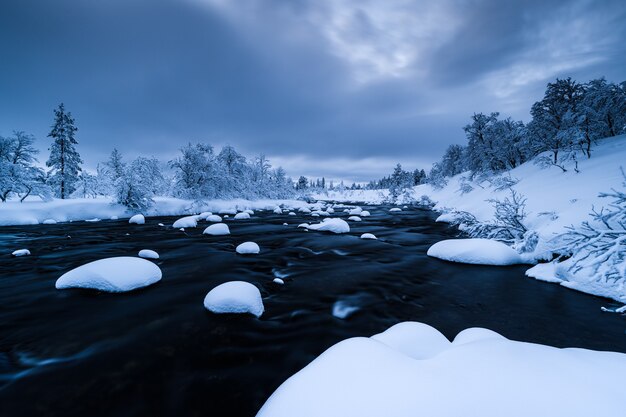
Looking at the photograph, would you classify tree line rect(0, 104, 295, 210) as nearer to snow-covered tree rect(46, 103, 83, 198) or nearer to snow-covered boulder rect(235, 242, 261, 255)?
snow-covered tree rect(46, 103, 83, 198)

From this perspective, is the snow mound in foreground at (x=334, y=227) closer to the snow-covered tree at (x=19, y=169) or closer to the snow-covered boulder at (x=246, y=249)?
the snow-covered boulder at (x=246, y=249)

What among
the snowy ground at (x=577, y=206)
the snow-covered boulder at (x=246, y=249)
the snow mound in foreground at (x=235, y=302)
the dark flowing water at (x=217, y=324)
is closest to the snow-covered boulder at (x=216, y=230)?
the snow-covered boulder at (x=246, y=249)

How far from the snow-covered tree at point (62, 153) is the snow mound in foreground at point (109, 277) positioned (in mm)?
28748

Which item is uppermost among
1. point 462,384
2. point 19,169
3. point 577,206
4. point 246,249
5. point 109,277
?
point 19,169

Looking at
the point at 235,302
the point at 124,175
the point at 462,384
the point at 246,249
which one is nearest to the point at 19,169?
the point at 124,175

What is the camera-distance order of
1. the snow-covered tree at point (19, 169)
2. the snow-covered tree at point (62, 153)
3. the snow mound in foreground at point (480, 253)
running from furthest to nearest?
1. the snow-covered tree at point (62, 153)
2. the snow-covered tree at point (19, 169)
3. the snow mound in foreground at point (480, 253)

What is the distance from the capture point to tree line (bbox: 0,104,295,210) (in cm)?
1856

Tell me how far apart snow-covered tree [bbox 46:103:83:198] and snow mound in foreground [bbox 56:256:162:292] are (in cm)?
2875

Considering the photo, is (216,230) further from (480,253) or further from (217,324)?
(480,253)

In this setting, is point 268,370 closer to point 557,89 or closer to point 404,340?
point 404,340

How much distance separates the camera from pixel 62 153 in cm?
2456

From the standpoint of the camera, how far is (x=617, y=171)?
9086mm

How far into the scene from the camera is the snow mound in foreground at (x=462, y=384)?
147 centimetres

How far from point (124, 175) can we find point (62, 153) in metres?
11.4
